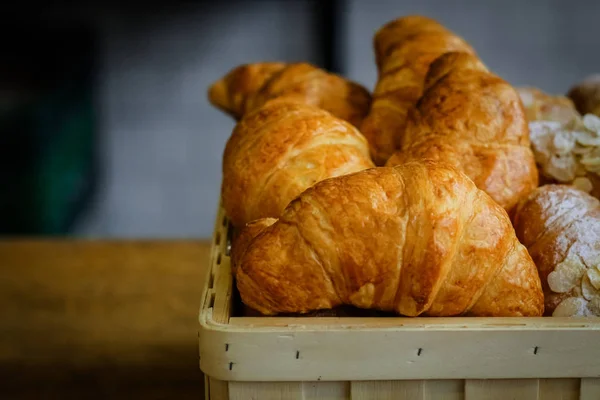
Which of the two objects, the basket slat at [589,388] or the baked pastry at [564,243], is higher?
the baked pastry at [564,243]

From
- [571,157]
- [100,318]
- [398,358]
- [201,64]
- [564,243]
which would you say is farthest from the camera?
[201,64]

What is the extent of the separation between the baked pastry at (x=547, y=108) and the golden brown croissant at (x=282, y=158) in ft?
0.91

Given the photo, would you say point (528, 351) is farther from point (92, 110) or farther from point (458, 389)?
point (92, 110)

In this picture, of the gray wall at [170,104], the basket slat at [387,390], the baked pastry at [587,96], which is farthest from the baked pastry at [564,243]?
the gray wall at [170,104]

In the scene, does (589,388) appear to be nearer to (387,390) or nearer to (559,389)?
(559,389)

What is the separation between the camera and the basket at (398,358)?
63 centimetres

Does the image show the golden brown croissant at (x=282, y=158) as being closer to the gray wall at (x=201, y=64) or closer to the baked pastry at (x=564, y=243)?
the baked pastry at (x=564, y=243)

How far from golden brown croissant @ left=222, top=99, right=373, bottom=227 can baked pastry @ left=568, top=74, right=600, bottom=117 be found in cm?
41

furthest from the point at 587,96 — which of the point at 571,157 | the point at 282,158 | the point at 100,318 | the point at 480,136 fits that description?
the point at 100,318

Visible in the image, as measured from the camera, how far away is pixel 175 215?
288 cm

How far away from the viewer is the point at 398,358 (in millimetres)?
635

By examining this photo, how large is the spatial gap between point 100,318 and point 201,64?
154 cm

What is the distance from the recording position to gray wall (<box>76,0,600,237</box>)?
2457 millimetres

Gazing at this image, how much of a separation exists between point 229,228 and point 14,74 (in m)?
1.83
